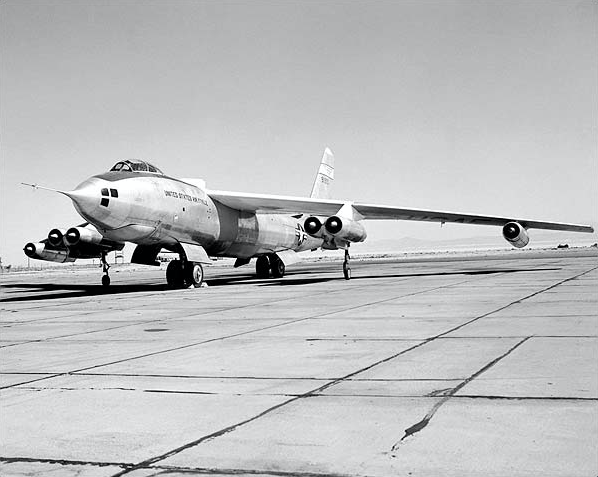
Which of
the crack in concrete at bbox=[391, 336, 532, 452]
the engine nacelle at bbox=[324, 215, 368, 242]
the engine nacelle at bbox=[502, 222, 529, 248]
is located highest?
the engine nacelle at bbox=[324, 215, 368, 242]

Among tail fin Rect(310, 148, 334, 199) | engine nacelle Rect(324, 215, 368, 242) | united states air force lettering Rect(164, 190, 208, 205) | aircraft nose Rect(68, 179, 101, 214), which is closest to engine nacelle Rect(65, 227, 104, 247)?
united states air force lettering Rect(164, 190, 208, 205)

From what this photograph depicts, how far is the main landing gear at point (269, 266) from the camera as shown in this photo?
29500 mm

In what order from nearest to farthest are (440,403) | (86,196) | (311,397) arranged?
1. (440,403)
2. (311,397)
3. (86,196)

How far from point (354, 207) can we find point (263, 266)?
594 cm

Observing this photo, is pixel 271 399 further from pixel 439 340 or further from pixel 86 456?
pixel 439 340

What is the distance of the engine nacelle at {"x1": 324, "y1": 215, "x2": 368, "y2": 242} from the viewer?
2366cm

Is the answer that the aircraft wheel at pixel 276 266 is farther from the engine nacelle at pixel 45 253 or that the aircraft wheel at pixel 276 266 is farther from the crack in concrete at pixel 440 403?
the crack in concrete at pixel 440 403

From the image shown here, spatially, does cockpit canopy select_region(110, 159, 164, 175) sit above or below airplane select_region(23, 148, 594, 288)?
above

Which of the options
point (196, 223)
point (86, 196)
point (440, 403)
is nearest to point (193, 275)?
point (196, 223)

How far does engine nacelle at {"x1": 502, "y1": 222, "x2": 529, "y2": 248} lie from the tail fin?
10.9 meters

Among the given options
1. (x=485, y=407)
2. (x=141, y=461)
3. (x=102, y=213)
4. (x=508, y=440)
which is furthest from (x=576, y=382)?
(x=102, y=213)

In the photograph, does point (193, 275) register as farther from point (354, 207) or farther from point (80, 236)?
point (354, 207)

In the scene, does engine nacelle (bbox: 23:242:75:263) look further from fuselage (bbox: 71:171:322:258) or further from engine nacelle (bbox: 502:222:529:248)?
engine nacelle (bbox: 502:222:529:248)

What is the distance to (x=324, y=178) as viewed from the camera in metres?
35.4
